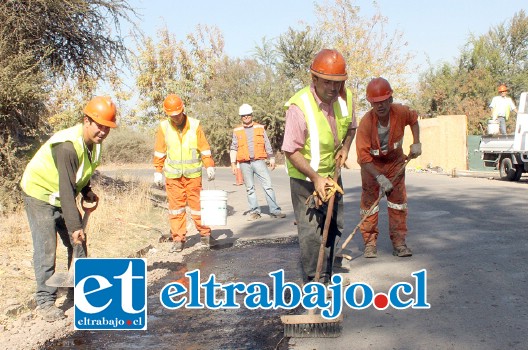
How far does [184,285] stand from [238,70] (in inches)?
1381

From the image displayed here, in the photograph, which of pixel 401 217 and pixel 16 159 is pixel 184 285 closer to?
pixel 401 217

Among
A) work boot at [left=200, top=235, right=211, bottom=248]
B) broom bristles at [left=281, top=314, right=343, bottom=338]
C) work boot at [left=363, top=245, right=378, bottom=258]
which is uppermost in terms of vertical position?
work boot at [left=363, top=245, right=378, bottom=258]

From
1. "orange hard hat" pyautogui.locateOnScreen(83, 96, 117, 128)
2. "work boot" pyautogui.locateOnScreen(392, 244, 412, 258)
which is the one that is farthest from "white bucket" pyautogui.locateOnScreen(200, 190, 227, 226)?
"orange hard hat" pyautogui.locateOnScreen(83, 96, 117, 128)

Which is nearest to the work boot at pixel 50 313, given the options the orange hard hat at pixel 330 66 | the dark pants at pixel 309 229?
the dark pants at pixel 309 229

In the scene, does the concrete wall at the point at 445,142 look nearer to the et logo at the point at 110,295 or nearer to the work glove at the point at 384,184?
the work glove at the point at 384,184

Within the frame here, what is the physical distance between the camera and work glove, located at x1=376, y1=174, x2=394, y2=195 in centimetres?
678

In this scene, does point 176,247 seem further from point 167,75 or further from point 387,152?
point 167,75

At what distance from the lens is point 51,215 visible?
593 cm

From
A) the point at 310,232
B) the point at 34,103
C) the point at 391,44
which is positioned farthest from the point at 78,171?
the point at 391,44

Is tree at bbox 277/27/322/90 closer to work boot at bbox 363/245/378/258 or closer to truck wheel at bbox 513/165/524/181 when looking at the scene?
truck wheel at bbox 513/165/524/181

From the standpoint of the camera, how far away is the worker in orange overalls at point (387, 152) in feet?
23.2

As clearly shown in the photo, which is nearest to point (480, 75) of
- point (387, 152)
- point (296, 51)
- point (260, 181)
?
point (296, 51)

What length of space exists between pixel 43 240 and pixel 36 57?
8.46 m

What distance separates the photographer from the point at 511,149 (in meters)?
17.8
